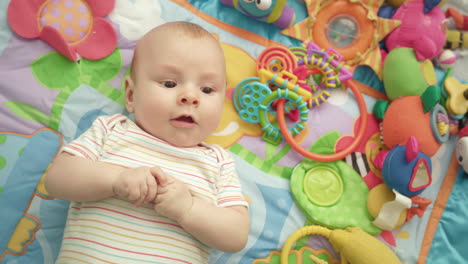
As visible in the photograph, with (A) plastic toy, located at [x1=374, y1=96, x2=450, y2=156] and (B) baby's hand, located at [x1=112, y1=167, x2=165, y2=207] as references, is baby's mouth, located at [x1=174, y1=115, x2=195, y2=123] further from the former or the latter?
(A) plastic toy, located at [x1=374, y1=96, x2=450, y2=156]

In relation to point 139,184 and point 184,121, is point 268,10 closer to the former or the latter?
point 184,121

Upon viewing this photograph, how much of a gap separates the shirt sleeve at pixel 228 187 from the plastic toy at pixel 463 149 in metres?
0.82

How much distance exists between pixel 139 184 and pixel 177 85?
292 millimetres

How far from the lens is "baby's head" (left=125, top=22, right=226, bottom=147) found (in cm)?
92

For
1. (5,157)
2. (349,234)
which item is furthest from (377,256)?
(5,157)

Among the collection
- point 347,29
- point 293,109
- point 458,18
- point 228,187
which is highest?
point 458,18

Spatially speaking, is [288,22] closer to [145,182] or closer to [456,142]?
[456,142]

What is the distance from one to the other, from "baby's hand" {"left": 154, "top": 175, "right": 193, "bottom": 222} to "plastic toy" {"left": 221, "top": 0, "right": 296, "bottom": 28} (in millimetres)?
711

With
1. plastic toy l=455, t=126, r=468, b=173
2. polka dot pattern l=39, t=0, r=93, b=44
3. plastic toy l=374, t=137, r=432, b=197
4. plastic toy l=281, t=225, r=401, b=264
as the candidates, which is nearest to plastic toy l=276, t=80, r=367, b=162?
plastic toy l=374, t=137, r=432, b=197

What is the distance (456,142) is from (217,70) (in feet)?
3.14

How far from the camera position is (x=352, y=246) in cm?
109

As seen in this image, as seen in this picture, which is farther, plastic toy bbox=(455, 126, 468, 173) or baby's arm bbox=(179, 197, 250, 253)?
plastic toy bbox=(455, 126, 468, 173)

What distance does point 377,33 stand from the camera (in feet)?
4.53

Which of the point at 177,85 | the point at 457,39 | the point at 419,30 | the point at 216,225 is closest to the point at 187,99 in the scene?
the point at 177,85
